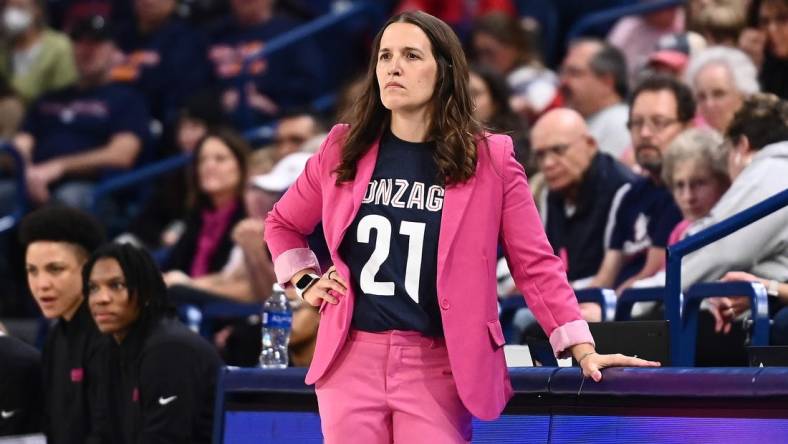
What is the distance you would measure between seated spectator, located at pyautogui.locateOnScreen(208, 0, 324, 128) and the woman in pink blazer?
6.55 m

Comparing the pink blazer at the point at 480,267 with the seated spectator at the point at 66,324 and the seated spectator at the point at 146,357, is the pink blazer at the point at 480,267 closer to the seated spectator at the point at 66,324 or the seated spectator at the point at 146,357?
the seated spectator at the point at 146,357

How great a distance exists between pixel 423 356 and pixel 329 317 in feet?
0.86

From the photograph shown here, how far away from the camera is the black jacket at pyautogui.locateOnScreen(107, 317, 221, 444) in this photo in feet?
18.5

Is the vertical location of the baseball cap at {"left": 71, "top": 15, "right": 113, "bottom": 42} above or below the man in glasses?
above

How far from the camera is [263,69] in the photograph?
34.5 feet

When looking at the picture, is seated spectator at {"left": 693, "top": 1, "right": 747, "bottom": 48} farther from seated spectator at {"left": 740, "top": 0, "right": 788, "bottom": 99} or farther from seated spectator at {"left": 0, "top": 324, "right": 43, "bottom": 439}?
seated spectator at {"left": 0, "top": 324, "right": 43, "bottom": 439}

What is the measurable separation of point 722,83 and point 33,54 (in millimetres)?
5489

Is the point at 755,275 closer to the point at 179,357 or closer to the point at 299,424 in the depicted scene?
the point at 299,424

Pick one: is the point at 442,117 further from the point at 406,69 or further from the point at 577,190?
the point at 577,190

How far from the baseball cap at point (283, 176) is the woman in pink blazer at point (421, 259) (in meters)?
3.76

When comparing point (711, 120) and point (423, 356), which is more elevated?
point (711, 120)

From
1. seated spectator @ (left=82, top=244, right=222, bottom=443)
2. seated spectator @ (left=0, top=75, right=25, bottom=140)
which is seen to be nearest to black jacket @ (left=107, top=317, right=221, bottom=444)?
seated spectator @ (left=82, top=244, right=222, bottom=443)

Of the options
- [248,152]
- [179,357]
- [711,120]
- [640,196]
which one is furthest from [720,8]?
[179,357]

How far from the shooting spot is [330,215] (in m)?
3.82
